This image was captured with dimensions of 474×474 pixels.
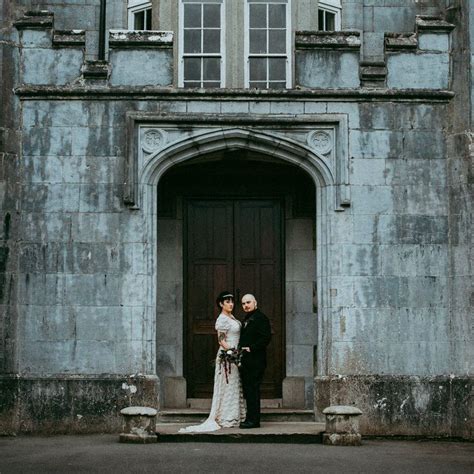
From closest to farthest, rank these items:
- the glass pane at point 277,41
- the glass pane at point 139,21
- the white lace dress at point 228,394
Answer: the white lace dress at point 228,394
the glass pane at point 277,41
the glass pane at point 139,21

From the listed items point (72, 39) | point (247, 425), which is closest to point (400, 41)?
point (72, 39)

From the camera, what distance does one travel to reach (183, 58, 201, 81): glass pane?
1820cm

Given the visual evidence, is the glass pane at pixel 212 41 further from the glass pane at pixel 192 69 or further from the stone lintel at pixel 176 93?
the stone lintel at pixel 176 93

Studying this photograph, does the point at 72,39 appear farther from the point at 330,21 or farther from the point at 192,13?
the point at 330,21

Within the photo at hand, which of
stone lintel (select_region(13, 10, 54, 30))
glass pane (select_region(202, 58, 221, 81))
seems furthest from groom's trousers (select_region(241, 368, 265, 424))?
stone lintel (select_region(13, 10, 54, 30))

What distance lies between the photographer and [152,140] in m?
17.4

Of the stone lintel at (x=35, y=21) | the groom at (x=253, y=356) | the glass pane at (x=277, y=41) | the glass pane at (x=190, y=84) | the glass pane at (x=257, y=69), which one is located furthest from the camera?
the glass pane at (x=277, y=41)

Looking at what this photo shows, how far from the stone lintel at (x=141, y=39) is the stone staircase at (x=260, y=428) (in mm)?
5857

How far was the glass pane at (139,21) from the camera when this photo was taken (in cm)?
1928

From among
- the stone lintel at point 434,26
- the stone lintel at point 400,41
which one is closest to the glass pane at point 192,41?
the stone lintel at point 400,41

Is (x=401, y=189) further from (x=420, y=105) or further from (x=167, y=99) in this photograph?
(x=167, y=99)

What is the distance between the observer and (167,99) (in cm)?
1739

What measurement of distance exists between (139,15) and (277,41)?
264 cm

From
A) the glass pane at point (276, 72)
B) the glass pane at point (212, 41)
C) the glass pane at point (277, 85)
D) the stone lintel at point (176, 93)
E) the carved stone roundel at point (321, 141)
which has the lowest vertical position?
the carved stone roundel at point (321, 141)
